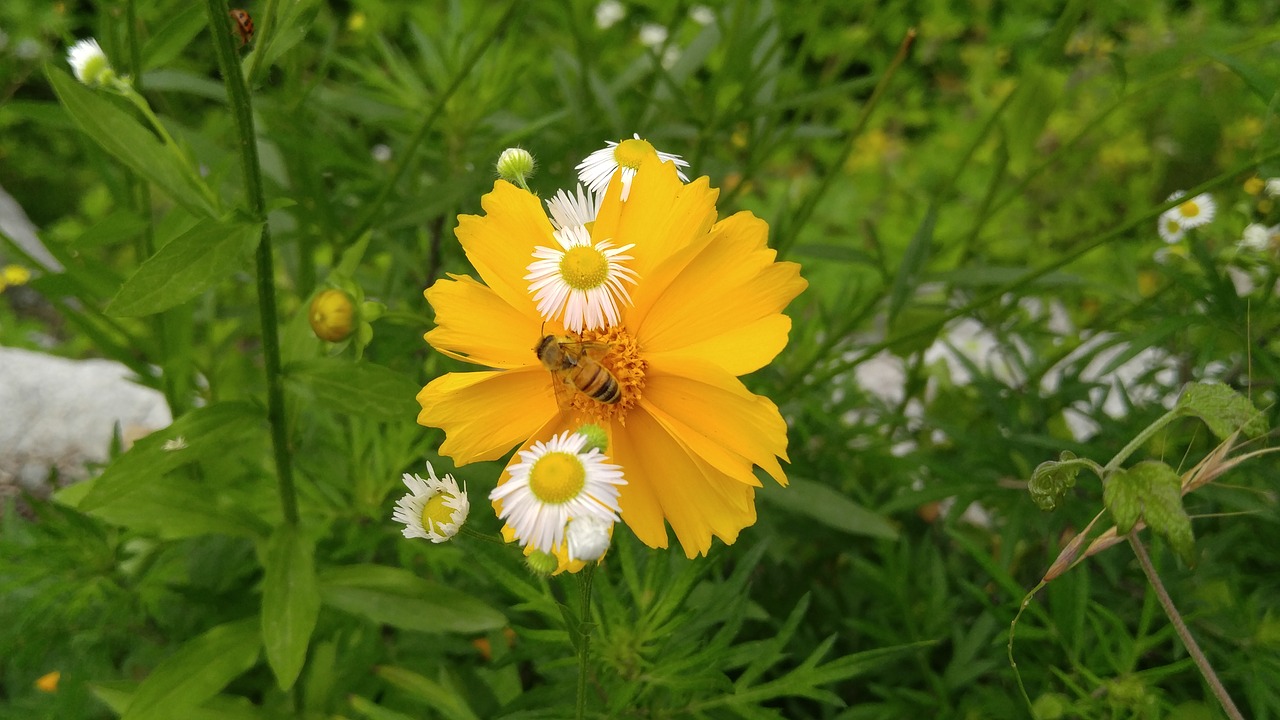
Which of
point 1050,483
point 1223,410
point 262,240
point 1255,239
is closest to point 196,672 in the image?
point 262,240

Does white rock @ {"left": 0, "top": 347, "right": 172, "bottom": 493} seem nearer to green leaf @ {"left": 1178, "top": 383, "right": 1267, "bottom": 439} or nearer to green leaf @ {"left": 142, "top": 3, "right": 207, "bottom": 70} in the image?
green leaf @ {"left": 142, "top": 3, "right": 207, "bottom": 70}

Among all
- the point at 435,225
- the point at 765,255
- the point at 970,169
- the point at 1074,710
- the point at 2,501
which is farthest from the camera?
the point at 970,169

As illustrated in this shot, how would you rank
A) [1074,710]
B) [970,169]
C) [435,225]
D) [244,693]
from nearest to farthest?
[1074,710] < [244,693] < [435,225] < [970,169]

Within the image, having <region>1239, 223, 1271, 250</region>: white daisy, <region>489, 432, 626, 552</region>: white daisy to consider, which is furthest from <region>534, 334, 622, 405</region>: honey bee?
<region>1239, 223, 1271, 250</region>: white daisy

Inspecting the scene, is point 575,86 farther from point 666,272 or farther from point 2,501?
point 2,501

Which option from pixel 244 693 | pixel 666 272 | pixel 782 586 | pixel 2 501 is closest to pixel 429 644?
pixel 244 693

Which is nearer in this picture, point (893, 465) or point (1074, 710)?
point (1074, 710)

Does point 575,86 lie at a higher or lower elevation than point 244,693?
higher
